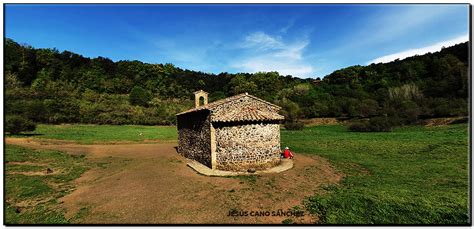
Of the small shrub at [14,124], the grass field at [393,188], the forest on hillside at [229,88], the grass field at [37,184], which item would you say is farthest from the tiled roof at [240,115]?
the forest on hillside at [229,88]

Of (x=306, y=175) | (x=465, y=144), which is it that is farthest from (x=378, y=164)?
(x=465, y=144)

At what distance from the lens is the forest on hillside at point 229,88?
1748 inches

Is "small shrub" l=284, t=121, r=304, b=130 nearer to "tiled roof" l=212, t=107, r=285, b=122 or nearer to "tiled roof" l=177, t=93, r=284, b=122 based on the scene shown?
"tiled roof" l=177, t=93, r=284, b=122

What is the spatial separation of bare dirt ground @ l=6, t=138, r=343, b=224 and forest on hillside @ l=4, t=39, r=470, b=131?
20768 mm

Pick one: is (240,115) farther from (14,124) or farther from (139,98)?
(139,98)

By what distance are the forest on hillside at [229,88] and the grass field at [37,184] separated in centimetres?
1383

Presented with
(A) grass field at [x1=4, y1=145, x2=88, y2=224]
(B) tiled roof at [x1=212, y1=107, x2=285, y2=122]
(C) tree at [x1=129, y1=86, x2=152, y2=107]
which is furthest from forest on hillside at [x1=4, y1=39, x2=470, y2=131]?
(B) tiled roof at [x1=212, y1=107, x2=285, y2=122]

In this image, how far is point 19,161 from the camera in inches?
573

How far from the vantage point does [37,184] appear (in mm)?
11594

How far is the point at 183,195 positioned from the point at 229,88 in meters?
77.0

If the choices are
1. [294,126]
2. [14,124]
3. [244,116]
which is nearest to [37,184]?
[14,124]

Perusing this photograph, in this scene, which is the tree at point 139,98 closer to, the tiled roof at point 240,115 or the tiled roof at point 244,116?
the tiled roof at point 240,115

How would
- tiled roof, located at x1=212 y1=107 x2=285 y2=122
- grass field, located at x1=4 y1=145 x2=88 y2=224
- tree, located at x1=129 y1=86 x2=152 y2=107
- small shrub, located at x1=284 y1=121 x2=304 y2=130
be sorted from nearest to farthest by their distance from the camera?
grass field, located at x1=4 y1=145 x2=88 y2=224 → tiled roof, located at x1=212 y1=107 x2=285 y2=122 → small shrub, located at x1=284 y1=121 x2=304 y2=130 → tree, located at x1=129 y1=86 x2=152 y2=107

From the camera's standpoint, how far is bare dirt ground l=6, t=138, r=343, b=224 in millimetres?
8305
